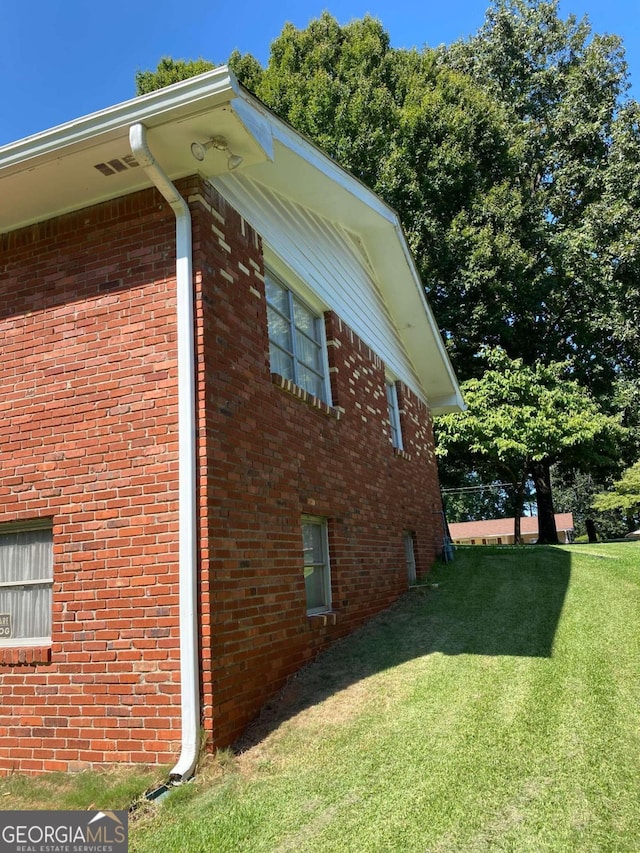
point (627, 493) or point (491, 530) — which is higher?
point (627, 493)

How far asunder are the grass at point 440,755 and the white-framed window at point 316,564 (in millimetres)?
519

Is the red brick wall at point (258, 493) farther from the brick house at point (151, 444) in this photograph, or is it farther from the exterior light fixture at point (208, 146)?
the exterior light fixture at point (208, 146)

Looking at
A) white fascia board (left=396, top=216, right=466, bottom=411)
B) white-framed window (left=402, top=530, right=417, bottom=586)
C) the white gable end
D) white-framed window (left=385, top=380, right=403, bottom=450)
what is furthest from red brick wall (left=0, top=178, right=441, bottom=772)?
white-framed window (left=385, top=380, right=403, bottom=450)

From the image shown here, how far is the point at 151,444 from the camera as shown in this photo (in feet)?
14.6

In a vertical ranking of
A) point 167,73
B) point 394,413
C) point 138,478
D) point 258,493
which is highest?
point 167,73

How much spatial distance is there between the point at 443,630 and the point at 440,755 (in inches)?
106

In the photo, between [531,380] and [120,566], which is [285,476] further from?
[531,380]

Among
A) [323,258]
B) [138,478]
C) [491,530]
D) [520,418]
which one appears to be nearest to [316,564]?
[138,478]

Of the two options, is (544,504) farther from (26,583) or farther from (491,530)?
(491,530)

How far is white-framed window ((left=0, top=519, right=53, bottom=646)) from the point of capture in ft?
15.3

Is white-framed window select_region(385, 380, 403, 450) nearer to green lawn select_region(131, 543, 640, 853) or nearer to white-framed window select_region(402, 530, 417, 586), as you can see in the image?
white-framed window select_region(402, 530, 417, 586)

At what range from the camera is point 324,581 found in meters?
6.38

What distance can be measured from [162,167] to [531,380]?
15789mm

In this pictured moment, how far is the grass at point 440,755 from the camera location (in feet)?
9.68
